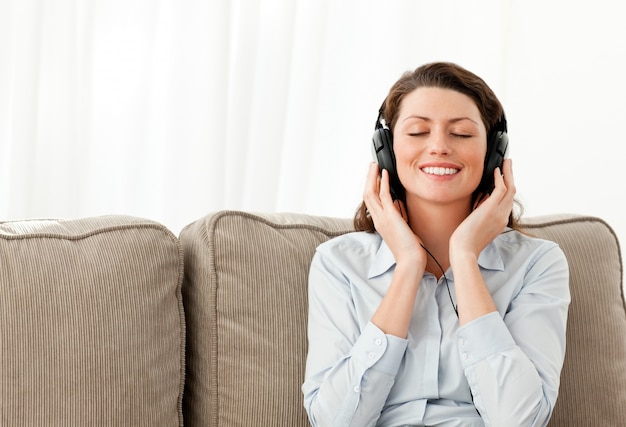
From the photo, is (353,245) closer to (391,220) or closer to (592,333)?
(391,220)

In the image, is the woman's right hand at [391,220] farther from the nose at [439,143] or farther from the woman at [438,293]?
the nose at [439,143]

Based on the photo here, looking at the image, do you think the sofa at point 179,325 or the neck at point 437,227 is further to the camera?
the neck at point 437,227

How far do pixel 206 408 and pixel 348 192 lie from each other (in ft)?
3.44

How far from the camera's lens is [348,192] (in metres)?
2.62

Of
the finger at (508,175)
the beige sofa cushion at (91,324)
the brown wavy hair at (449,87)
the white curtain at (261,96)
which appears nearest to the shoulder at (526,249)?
the finger at (508,175)

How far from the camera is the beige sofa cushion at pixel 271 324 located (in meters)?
1.71

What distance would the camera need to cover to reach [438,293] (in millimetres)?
1726

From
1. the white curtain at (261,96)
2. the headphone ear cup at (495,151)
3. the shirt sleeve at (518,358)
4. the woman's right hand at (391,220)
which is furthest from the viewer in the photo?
the white curtain at (261,96)

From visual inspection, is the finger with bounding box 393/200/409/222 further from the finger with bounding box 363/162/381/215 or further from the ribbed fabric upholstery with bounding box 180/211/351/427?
the ribbed fabric upholstery with bounding box 180/211/351/427

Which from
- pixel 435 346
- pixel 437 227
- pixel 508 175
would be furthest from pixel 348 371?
pixel 508 175

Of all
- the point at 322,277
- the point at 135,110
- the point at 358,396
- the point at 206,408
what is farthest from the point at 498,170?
the point at 135,110

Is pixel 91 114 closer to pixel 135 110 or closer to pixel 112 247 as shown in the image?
pixel 135 110

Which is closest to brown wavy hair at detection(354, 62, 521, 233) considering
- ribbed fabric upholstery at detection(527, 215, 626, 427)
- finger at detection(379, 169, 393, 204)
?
finger at detection(379, 169, 393, 204)

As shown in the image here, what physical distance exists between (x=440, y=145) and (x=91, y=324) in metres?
0.78
